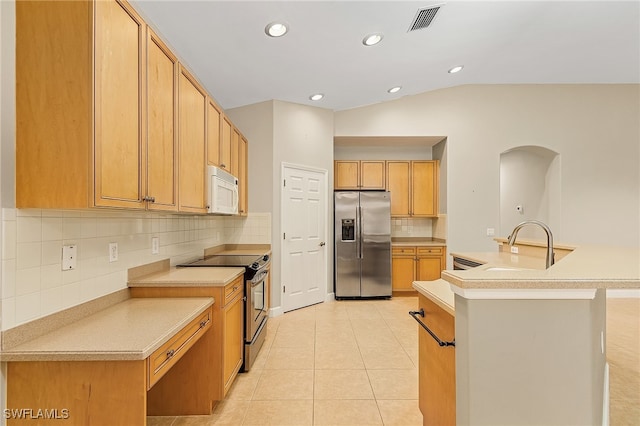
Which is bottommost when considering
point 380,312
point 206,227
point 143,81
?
point 380,312

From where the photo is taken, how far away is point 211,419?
199 centimetres

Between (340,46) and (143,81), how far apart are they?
2152mm

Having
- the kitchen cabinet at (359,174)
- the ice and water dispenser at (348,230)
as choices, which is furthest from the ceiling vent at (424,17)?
the ice and water dispenser at (348,230)

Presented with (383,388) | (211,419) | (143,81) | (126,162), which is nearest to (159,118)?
(143,81)

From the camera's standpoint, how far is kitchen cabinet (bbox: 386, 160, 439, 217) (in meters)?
5.29

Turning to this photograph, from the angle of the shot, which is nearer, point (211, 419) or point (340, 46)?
point (211, 419)

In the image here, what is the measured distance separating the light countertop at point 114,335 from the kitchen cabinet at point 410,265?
3807mm

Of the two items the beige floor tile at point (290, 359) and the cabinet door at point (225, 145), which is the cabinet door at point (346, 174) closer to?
the cabinet door at point (225, 145)

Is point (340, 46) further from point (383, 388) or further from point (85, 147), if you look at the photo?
point (383, 388)

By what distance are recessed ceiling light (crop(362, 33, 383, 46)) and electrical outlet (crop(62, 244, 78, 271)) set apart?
300cm

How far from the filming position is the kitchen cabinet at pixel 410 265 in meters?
5.05

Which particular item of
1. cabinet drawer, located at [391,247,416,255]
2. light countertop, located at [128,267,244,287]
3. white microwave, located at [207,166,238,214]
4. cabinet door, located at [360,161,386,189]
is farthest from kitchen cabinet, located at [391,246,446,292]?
light countertop, located at [128,267,244,287]

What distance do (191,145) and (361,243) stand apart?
319cm

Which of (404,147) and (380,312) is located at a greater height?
(404,147)
